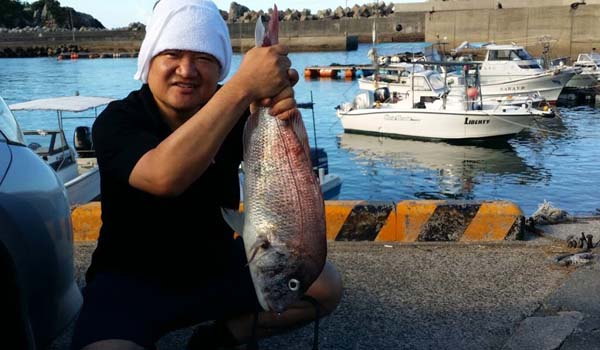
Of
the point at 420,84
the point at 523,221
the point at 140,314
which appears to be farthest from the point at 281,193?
the point at 420,84

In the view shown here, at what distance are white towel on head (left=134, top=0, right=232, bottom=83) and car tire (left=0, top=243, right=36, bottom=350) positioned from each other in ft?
2.88

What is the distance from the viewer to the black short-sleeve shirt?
8.01 feet

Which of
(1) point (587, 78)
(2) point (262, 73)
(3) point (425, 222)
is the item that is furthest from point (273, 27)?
(1) point (587, 78)

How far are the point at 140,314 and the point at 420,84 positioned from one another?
2223cm

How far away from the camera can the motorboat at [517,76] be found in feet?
94.3

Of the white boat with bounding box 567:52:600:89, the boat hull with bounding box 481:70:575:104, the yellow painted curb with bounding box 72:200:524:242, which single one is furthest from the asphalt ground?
the white boat with bounding box 567:52:600:89

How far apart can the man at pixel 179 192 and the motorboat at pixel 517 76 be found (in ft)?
86.4

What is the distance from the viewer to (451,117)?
70.2 feet

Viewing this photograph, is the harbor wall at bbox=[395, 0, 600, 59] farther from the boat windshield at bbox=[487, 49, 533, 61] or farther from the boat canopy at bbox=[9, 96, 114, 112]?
the boat canopy at bbox=[9, 96, 114, 112]

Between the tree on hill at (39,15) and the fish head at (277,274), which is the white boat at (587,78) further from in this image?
the tree on hill at (39,15)

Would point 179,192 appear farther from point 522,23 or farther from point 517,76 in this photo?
point 522,23

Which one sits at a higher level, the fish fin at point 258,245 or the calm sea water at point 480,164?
the fish fin at point 258,245

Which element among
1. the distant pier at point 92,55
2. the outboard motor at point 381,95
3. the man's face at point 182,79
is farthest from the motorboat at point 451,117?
the distant pier at point 92,55

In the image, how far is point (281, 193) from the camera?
225cm
